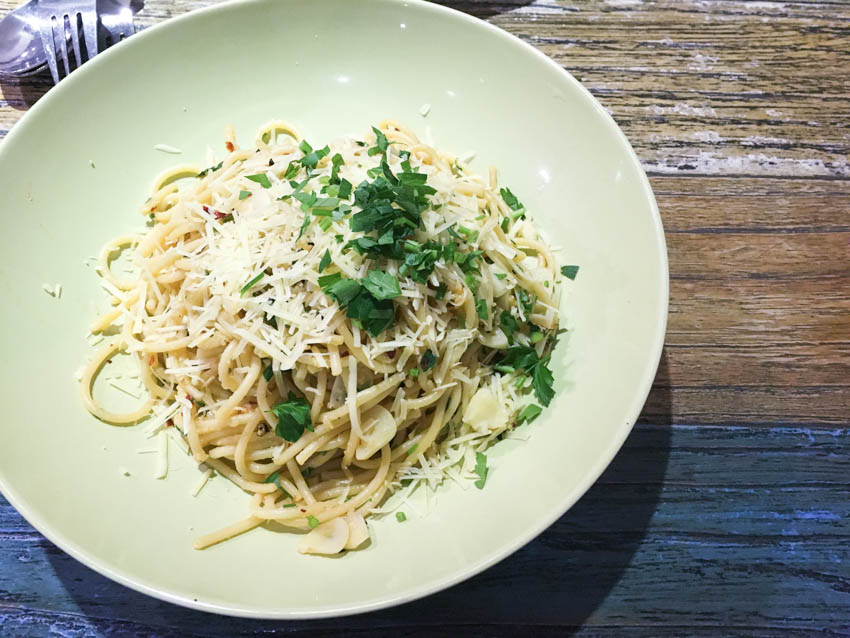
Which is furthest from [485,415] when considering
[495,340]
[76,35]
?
[76,35]

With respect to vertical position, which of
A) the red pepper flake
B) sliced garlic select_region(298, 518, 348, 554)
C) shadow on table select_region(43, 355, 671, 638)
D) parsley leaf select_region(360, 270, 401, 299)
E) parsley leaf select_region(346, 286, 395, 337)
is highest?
the red pepper flake

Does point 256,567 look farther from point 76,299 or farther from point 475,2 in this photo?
point 475,2

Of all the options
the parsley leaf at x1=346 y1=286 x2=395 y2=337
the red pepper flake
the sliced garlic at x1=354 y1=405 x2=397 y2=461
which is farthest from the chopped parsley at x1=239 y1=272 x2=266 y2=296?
the sliced garlic at x1=354 y1=405 x2=397 y2=461

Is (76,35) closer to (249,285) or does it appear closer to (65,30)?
(65,30)

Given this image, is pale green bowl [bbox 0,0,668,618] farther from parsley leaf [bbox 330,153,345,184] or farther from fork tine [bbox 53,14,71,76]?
parsley leaf [bbox 330,153,345,184]

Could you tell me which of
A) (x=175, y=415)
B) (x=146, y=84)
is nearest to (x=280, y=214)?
(x=175, y=415)

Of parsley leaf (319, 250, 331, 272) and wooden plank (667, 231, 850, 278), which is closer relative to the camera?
parsley leaf (319, 250, 331, 272)

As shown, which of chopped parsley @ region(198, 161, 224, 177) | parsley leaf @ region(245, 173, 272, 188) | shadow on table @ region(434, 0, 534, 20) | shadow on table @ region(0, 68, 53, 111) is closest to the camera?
parsley leaf @ region(245, 173, 272, 188)
